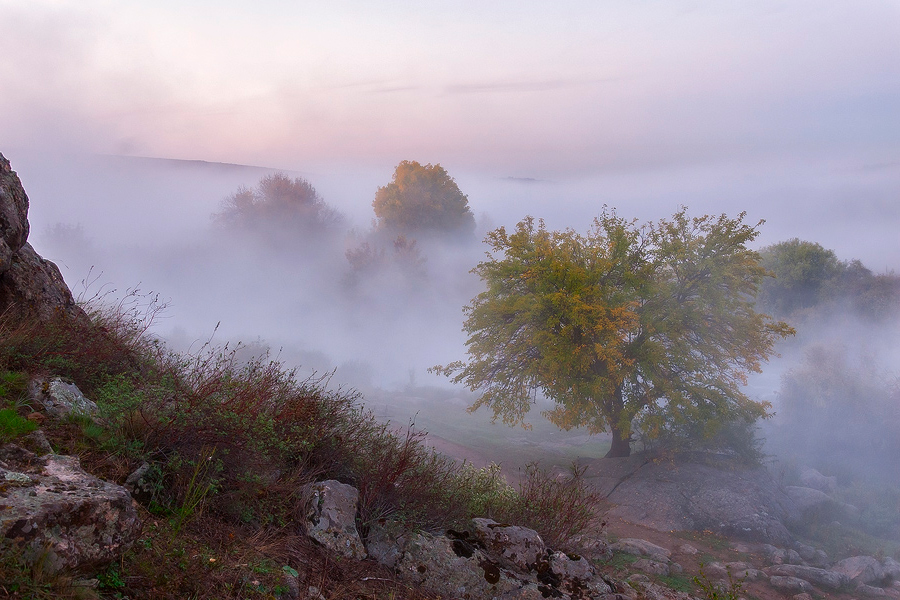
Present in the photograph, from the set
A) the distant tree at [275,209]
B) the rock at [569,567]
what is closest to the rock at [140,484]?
the rock at [569,567]

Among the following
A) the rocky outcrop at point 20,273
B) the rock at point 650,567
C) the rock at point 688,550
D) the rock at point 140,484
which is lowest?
the rock at point 688,550

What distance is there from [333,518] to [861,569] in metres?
13.3

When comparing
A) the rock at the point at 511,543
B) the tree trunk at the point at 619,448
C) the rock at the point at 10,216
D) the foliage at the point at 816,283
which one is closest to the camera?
the rock at the point at 511,543

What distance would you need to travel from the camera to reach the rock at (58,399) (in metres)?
4.57

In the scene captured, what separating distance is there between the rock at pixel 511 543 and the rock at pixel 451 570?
0.63 ft

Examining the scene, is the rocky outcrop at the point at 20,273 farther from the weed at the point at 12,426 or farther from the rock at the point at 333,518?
the rock at the point at 333,518

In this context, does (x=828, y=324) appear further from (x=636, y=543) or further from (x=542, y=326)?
(x=636, y=543)

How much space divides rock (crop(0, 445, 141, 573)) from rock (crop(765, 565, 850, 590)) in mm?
13211

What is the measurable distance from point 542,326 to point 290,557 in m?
14.8

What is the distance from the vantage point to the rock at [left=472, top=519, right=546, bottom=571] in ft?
17.8

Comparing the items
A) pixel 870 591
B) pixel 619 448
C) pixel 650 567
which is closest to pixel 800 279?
pixel 619 448

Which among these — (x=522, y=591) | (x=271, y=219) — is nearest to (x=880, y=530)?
(x=522, y=591)

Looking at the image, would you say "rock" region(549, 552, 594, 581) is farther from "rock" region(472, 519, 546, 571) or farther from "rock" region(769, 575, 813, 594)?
"rock" region(769, 575, 813, 594)

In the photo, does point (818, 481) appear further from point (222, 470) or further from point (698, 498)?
point (222, 470)
